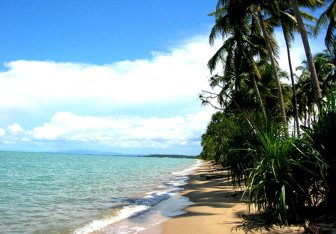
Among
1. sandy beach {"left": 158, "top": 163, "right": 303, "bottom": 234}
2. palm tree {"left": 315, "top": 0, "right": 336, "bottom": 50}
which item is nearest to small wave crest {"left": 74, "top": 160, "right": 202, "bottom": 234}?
sandy beach {"left": 158, "top": 163, "right": 303, "bottom": 234}

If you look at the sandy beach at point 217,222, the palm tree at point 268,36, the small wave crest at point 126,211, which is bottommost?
the small wave crest at point 126,211

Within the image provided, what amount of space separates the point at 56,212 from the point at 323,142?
1038 cm

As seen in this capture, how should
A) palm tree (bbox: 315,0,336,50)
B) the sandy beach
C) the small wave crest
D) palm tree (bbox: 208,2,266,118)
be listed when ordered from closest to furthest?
the sandy beach
the small wave crest
palm tree (bbox: 315,0,336,50)
palm tree (bbox: 208,2,266,118)

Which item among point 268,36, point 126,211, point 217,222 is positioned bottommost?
point 126,211

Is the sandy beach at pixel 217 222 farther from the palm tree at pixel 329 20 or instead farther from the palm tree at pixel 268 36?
the palm tree at pixel 329 20

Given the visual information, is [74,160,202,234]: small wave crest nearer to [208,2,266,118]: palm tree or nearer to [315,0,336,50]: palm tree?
[208,2,266,118]: palm tree

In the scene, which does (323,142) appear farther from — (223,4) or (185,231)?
(223,4)

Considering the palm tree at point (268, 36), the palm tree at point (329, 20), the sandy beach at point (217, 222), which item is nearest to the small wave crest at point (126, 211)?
the sandy beach at point (217, 222)

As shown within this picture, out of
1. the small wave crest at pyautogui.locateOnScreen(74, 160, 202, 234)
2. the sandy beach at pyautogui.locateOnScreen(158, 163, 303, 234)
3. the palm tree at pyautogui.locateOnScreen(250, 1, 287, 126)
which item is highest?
the palm tree at pyautogui.locateOnScreen(250, 1, 287, 126)

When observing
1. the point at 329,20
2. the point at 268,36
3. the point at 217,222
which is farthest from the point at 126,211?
the point at 329,20

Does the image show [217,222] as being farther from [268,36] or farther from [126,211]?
[268,36]

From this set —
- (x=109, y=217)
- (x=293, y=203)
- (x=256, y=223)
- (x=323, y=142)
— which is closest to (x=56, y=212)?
(x=109, y=217)

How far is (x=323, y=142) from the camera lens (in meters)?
7.09

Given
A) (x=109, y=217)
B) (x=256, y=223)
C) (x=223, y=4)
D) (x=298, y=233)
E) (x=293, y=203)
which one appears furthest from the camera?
(x=223, y=4)
